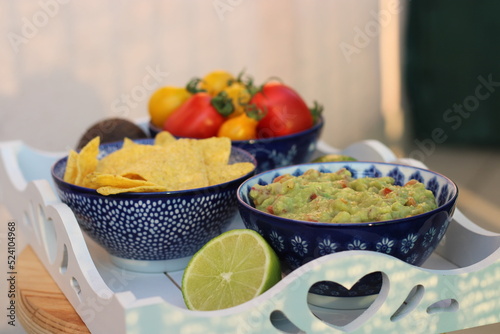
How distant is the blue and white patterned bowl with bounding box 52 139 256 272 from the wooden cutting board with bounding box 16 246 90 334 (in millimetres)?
116

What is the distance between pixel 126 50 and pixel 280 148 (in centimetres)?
165

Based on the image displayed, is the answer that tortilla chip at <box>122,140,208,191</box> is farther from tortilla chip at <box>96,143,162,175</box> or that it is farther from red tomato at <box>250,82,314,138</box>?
red tomato at <box>250,82,314,138</box>

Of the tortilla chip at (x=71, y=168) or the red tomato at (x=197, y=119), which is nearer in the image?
the tortilla chip at (x=71, y=168)

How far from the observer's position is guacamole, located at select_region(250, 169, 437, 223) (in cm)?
102

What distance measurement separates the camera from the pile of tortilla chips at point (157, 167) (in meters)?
1.15

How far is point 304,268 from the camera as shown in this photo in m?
0.92

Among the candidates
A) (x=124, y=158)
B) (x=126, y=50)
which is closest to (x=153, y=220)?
(x=124, y=158)

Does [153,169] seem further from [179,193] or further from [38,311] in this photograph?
[38,311]

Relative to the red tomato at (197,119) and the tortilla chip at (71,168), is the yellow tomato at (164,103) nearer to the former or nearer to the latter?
the red tomato at (197,119)

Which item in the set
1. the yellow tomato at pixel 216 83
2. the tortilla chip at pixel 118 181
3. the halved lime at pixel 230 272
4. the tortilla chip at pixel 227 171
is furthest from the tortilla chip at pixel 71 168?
the yellow tomato at pixel 216 83

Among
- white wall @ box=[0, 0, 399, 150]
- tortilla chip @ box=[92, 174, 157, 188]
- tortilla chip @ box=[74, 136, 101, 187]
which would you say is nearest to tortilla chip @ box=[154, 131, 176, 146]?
tortilla chip @ box=[74, 136, 101, 187]

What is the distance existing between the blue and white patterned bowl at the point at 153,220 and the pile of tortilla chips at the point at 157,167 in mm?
20

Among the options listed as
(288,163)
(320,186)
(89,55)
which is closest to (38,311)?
(320,186)

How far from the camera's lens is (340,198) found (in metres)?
1.04
